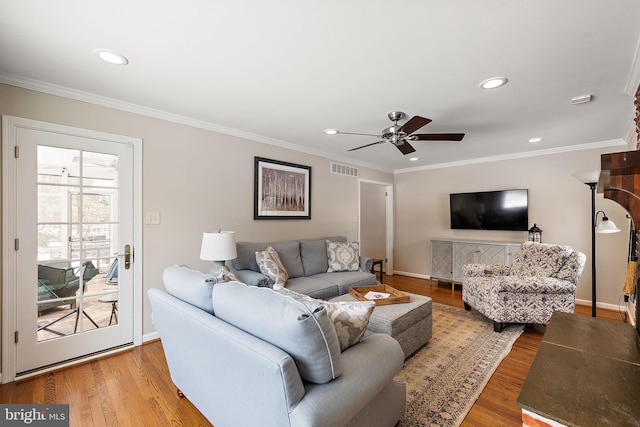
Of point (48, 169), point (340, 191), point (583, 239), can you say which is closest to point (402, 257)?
point (340, 191)

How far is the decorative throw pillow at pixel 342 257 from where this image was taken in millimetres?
4008

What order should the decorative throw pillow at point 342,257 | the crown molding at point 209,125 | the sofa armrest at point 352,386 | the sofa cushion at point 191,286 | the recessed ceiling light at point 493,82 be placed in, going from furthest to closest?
the decorative throw pillow at point 342,257 → the crown molding at point 209,125 → the recessed ceiling light at point 493,82 → the sofa cushion at point 191,286 → the sofa armrest at point 352,386

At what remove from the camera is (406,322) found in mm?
2418

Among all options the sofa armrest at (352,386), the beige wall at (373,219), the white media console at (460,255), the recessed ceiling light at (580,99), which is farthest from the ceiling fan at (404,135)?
the beige wall at (373,219)

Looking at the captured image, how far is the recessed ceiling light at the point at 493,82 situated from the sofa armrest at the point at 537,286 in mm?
2026

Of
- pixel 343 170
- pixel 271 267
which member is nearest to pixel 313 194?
pixel 343 170

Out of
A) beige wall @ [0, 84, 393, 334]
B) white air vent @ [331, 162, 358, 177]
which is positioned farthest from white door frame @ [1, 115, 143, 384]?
white air vent @ [331, 162, 358, 177]

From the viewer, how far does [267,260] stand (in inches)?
126

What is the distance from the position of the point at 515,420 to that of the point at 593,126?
11.2 feet

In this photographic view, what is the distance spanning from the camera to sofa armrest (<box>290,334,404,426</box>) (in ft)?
3.37

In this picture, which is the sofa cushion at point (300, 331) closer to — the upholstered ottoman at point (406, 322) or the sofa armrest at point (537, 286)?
the upholstered ottoman at point (406, 322)

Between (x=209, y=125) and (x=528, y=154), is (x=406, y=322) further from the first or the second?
(x=528, y=154)

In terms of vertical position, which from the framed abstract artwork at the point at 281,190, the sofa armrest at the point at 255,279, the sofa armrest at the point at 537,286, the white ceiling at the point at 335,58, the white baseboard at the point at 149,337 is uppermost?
the white ceiling at the point at 335,58

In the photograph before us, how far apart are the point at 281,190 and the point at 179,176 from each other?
1.40 m
